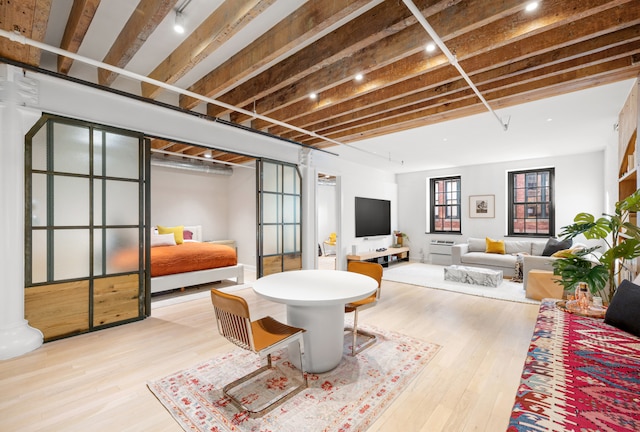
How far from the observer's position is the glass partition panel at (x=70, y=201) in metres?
→ 3.09

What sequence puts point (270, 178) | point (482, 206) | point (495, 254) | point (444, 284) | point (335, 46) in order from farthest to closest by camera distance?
point (482, 206) < point (495, 254) < point (444, 284) < point (270, 178) < point (335, 46)

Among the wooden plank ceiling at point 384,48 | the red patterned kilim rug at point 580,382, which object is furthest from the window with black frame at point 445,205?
the red patterned kilim rug at point 580,382

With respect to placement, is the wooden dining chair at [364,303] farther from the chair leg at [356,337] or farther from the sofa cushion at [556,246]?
the sofa cushion at [556,246]

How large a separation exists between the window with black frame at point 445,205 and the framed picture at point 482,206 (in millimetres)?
382

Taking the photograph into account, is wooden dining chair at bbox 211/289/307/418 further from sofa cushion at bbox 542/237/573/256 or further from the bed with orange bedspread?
sofa cushion at bbox 542/237/573/256

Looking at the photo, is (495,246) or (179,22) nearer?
(179,22)

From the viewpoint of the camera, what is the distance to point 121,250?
3.54 m

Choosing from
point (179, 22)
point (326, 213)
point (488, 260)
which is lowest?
point (488, 260)

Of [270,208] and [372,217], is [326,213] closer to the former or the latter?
[372,217]

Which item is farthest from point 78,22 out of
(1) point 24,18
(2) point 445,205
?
(2) point 445,205

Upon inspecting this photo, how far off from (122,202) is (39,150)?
881 millimetres

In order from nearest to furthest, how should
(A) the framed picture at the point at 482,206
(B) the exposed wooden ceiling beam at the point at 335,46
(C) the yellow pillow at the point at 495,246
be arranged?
(B) the exposed wooden ceiling beam at the point at 335,46 → (C) the yellow pillow at the point at 495,246 → (A) the framed picture at the point at 482,206

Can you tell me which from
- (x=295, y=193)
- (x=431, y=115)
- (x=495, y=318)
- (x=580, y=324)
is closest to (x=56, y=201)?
(x=295, y=193)

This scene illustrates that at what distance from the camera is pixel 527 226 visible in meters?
7.33
